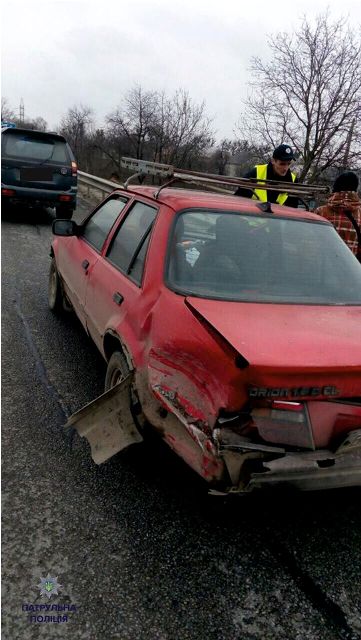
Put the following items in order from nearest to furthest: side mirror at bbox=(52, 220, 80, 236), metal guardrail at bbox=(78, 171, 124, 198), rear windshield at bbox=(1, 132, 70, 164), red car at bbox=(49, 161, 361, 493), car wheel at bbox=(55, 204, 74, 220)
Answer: red car at bbox=(49, 161, 361, 493), side mirror at bbox=(52, 220, 80, 236), rear windshield at bbox=(1, 132, 70, 164), car wheel at bbox=(55, 204, 74, 220), metal guardrail at bbox=(78, 171, 124, 198)

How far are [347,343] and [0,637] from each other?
6.12ft

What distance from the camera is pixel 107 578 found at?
2.08 meters

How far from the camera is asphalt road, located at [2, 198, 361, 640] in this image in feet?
6.33

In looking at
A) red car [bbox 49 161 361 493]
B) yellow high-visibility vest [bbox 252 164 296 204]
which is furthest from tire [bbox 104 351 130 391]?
yellow high-visibility vest [bbox 252 164 296 204]

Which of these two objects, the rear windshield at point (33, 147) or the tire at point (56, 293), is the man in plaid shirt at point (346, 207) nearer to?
the tire at point (56, 293)

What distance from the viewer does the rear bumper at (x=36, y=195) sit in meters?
9.73

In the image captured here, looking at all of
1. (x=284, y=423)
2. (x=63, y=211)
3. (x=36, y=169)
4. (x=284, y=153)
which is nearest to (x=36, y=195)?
(x=36, y=169)

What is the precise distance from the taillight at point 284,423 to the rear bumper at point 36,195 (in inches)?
357

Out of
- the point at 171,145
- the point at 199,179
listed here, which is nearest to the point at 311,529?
the point at 199,179

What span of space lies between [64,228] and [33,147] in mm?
6381

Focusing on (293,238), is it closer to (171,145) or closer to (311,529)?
(311,529)

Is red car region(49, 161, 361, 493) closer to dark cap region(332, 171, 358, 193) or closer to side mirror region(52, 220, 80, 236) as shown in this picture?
side mirror region(52, 220, 80, 236)

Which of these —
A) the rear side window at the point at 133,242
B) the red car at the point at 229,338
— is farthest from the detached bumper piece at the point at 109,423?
the rear side window at the point at 133,242

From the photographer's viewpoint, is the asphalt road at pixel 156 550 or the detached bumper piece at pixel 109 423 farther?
the detached bumper piece at pixel 109 423
